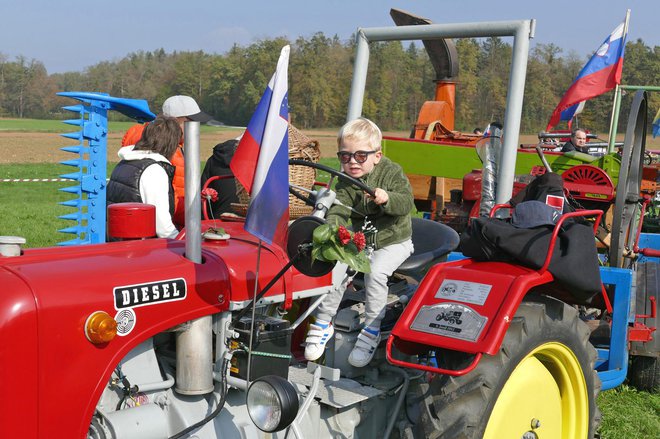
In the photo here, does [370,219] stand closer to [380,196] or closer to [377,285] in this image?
[377,285]

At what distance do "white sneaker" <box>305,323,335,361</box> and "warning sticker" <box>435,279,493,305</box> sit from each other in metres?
0.52

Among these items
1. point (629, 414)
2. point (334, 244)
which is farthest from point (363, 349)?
point (629, 414)

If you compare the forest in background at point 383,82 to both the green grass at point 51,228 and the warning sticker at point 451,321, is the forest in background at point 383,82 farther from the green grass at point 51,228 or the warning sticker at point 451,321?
the warning sticker at point 451,321

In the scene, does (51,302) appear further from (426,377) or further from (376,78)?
(376,78)

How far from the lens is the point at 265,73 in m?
31.1

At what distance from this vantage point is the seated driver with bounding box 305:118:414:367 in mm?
3021

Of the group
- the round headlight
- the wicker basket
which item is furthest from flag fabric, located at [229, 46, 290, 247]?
the wicker basket

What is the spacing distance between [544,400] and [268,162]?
1.56 m

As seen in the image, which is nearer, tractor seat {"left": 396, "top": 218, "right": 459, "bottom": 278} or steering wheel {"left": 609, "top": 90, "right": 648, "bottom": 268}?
tractor seat {"left": 396, "top": 218, "right": 459, "bottom": 278}

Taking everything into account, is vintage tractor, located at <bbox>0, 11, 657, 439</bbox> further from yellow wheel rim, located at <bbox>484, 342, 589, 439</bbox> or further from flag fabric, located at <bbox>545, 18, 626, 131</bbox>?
Answer: flag fabric, located at <bbox>545, 18, 626, 131</bbox>

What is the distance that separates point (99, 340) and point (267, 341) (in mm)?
598

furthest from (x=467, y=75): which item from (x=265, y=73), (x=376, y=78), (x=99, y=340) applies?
(x=99, y=340)

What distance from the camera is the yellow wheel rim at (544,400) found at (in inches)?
110

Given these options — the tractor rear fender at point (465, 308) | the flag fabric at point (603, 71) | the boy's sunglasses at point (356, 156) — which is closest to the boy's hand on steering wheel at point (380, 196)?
the boy's sunglasses at point (356, 156)
